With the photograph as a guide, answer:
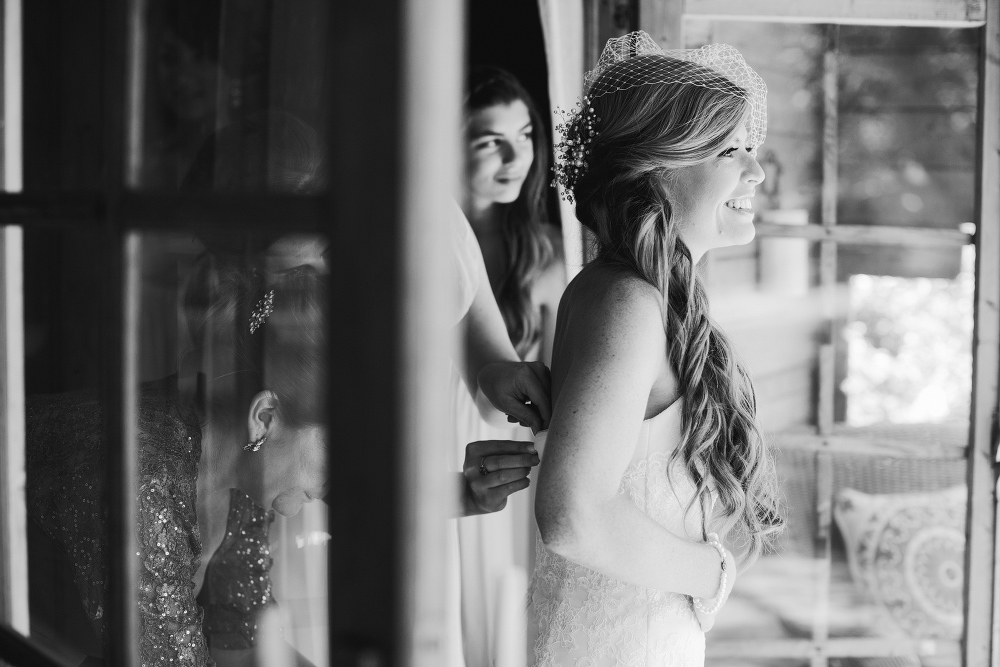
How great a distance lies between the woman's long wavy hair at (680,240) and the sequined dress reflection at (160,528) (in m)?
0.78

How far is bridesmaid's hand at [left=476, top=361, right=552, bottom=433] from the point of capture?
5.10ft

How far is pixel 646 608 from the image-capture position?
149cm

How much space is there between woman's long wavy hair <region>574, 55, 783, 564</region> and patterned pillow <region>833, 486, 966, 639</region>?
1873 mm

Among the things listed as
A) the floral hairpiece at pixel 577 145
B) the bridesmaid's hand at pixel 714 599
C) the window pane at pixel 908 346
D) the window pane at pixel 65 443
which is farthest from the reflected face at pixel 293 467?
the window pane at pixel 908 346

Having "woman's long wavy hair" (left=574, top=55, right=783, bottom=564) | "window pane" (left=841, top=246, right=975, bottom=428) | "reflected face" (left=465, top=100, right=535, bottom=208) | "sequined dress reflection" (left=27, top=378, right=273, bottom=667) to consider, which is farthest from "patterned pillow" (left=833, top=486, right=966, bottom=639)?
"sequined dress reflection" (left=27, top=378, right=273, bottom=667)

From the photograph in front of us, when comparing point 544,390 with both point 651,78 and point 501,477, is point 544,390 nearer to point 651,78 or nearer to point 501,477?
point 501,477

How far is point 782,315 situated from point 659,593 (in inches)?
110

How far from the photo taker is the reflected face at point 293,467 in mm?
621

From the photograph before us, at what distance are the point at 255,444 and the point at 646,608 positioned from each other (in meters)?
0.94

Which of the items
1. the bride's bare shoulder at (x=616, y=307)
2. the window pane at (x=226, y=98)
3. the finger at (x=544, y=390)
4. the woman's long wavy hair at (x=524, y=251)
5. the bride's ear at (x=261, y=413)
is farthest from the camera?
the woman's long wavy hair at (x=524, y=251)

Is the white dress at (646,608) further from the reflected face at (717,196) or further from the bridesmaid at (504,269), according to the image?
the bridesmaid at (504,269)

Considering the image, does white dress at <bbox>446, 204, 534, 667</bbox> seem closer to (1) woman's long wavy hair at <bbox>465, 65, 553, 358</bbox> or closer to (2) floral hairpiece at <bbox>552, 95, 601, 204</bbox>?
(1) woman's long wavy hair at <bbox>465, 65, 553, 358</bbox>

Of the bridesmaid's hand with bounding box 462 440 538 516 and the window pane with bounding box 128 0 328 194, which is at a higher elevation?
the window pane with bounding box 128 0 328 194

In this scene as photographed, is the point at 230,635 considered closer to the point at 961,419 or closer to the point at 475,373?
the point at 475,373
